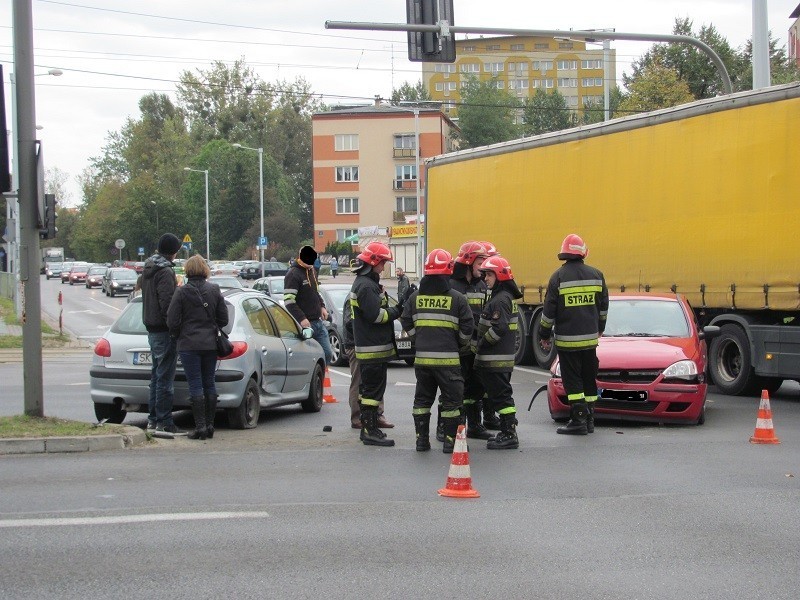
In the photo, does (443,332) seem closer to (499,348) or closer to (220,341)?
(499,348)

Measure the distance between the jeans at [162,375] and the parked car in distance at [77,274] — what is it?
234 ft

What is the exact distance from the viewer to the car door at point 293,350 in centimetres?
1273

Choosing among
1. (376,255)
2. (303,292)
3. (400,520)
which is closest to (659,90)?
(303,292)

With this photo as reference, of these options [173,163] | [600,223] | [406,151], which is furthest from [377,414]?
[173,163]

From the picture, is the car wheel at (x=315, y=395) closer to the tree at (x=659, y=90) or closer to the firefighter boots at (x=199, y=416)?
the firefighter boots at (x=199, y=416)

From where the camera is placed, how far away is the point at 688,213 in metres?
16.6

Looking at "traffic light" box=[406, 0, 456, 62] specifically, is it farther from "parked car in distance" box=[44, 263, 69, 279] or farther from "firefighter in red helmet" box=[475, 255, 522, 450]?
"parked car in distance" box=[44, 263, 69, 279]

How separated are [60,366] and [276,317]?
1014 cm

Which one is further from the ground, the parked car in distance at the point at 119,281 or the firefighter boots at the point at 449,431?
the parked car in distance at the point at 119,281

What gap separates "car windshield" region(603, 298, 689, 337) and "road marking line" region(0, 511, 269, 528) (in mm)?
6899

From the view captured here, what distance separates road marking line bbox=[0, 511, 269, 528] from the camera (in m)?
6.98

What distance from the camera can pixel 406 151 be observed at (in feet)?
298

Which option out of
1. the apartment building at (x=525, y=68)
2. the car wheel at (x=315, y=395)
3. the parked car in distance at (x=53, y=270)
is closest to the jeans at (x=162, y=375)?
the car wheel at (x=315, y=395)

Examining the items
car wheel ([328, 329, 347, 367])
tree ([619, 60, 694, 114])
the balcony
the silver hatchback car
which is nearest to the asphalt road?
the silver hatchback car
